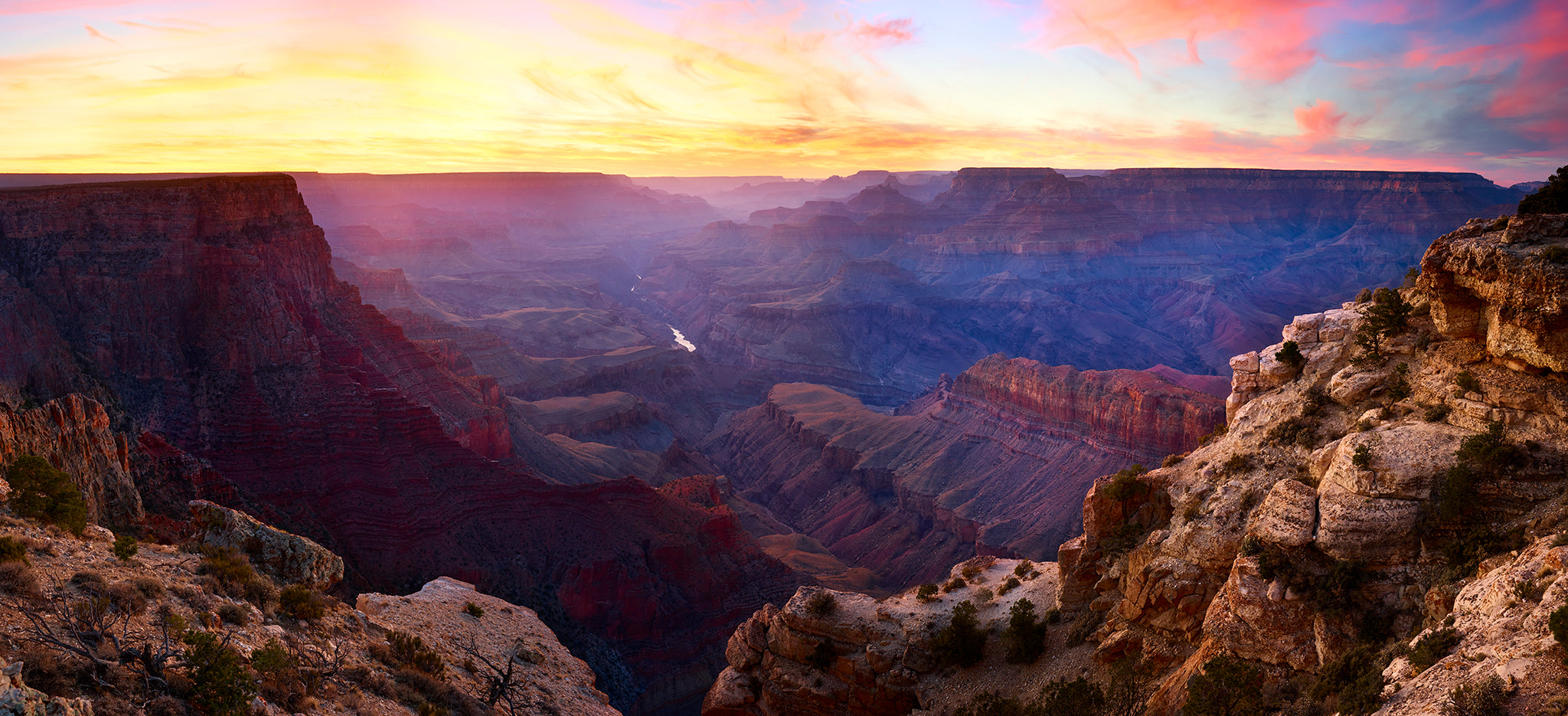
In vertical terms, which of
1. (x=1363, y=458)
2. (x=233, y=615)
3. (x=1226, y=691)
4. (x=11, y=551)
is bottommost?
(x=233, y=615)

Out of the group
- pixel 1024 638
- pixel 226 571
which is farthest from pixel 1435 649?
pixel 226 571

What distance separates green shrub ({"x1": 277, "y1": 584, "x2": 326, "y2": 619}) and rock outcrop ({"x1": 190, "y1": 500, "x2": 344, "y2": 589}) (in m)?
2.95

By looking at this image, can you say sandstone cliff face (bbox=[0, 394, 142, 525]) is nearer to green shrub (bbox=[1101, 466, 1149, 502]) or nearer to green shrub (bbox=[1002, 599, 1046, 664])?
green shrub (bbox=[1002, 599, 1046, 664])

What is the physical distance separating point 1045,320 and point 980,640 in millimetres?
171562

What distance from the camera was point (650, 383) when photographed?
447 ft

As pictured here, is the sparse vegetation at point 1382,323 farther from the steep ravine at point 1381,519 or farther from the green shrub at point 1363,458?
the green shrub at point 1363,458

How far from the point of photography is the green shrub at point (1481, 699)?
1291 centimetres

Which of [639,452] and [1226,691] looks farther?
[639,452]

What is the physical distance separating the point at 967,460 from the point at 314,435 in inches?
2438

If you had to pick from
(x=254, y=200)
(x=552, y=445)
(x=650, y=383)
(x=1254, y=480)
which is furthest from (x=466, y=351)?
(x=1254, y=480)

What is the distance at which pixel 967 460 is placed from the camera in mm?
87562

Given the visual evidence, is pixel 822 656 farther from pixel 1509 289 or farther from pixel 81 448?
pixel 81 448

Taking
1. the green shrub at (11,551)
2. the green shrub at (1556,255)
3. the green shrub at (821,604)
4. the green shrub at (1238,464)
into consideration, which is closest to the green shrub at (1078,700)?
the green shrub at (1238,464)

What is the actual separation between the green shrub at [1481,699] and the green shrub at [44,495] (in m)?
28.6
